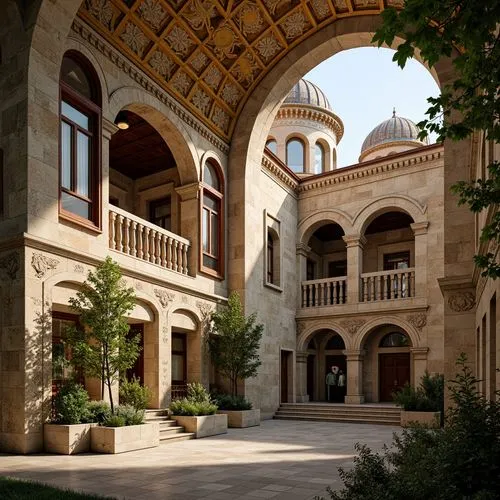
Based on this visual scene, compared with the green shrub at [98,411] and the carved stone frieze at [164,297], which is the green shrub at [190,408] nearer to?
the carved stone frieze at [164,297]

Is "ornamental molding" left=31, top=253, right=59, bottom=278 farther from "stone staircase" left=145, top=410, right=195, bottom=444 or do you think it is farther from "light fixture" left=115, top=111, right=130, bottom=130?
"light fixture" left=115, top=111, right=130, bottom=130

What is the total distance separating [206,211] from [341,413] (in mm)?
8861

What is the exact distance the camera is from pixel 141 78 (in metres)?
14.9

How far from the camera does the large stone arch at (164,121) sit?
14.1 meters

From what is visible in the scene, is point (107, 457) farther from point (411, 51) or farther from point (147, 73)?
A: point (147, 73)

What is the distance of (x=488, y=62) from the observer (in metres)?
3.85

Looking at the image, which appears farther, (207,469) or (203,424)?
(203,424)

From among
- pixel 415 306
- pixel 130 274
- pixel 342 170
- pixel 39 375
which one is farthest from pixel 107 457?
pixel 342 170

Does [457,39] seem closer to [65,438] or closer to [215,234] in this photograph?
[65,438]

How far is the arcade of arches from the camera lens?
10.9m

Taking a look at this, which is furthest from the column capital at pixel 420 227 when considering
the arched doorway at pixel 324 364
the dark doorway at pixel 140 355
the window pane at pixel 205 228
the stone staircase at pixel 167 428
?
the stone staircase at pixel 167 428

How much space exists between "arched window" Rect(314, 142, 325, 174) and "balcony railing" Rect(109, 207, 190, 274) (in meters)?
14.8

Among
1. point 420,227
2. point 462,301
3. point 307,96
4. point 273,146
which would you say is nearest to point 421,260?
point 420,227

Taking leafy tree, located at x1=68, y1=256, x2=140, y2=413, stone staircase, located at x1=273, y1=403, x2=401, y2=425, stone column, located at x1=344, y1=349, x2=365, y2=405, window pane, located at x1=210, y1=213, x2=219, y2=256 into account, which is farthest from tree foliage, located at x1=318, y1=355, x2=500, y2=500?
stone column, located at x1=344, y1=349, x2=365, y2=405
